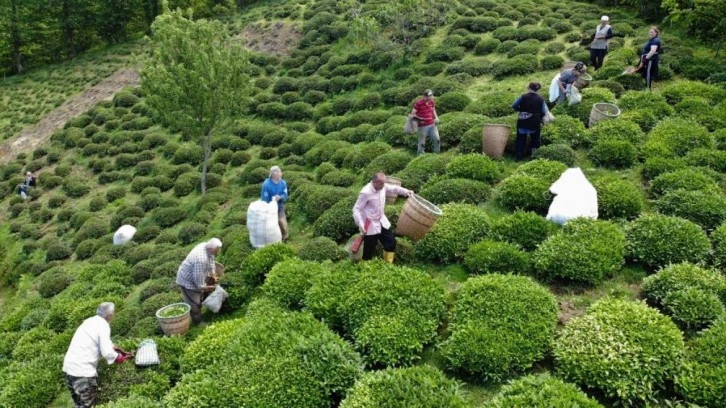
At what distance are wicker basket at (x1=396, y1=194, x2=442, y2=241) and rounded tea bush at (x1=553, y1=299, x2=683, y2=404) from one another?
11.6ft

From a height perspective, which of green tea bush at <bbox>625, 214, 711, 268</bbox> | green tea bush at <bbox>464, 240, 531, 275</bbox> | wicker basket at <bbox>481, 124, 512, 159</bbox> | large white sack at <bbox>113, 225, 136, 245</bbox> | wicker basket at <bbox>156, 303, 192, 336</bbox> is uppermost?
wicker basket at <bbox>481, 124, 512, 159</bbox>

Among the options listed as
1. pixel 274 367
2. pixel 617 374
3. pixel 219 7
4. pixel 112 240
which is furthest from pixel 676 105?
pixel 219 7

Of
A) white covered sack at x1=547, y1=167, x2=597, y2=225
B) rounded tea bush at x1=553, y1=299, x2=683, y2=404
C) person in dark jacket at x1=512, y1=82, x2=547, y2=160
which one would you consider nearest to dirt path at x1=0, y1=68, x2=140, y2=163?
person in dark jacket at x1=512, y1=82, x2=547, y2=160

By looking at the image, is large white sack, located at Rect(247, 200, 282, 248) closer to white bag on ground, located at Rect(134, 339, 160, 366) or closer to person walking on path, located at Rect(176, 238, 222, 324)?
person walking on path, located at Rect(176, 238, 222, 324)

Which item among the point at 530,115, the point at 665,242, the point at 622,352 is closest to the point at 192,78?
the point at 530,115

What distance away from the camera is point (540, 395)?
6.61m

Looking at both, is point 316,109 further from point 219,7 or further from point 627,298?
point 219,7

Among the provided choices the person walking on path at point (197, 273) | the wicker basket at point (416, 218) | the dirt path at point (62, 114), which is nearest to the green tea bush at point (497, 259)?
the wicker basket at point (416, 218)

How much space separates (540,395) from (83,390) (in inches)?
301

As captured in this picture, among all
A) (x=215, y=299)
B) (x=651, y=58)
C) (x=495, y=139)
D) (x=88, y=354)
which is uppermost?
(x=651, y=58)

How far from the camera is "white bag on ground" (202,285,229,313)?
437 inches

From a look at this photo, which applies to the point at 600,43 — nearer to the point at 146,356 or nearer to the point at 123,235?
the point at 146,356

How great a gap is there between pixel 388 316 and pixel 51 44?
62543mm

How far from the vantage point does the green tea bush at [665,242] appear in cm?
952
